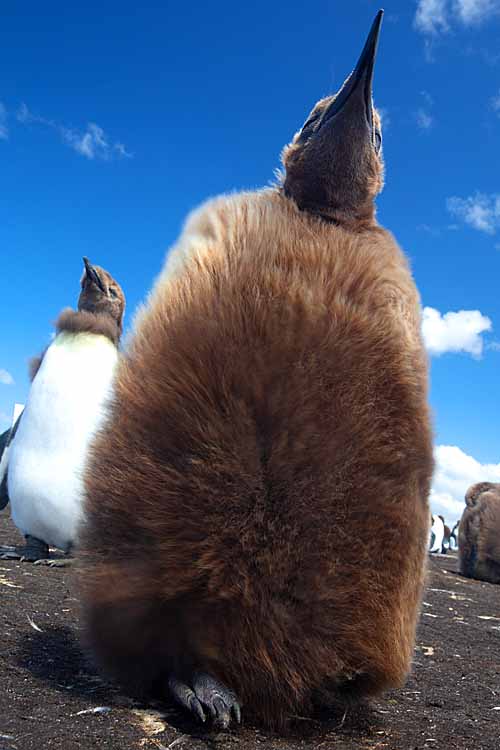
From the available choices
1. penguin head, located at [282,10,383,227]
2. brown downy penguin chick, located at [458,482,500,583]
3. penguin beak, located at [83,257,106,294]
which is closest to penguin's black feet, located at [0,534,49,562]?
penguin beak, located at [83,257,106,294]

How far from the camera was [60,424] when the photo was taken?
3.90m

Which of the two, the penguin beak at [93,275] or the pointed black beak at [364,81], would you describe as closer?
the pointed black beak at [364,81]

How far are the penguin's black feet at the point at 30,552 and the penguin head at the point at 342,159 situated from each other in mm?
3277

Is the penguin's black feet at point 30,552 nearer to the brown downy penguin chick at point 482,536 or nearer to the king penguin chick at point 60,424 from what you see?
the king penguin chick at point 60,424

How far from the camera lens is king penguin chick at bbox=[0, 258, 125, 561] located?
3.90 meters

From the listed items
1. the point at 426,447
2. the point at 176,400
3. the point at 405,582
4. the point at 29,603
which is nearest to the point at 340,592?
the point at 405,582

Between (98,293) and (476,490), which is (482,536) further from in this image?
(98,293)

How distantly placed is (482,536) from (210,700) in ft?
23.7

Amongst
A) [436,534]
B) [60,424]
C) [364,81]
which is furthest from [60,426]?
[436,534]

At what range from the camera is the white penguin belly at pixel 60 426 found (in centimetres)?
390

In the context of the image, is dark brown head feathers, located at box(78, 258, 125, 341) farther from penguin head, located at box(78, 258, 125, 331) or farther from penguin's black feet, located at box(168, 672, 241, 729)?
penguin's black feet, located at box(168, 672, 241, 729)

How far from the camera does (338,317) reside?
1.39m

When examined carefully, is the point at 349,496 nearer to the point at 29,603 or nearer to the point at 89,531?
the point at 89,531

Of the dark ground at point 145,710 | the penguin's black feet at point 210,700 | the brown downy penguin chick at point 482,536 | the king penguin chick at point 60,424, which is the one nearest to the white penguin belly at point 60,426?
the king penguin chick at point 60,424
